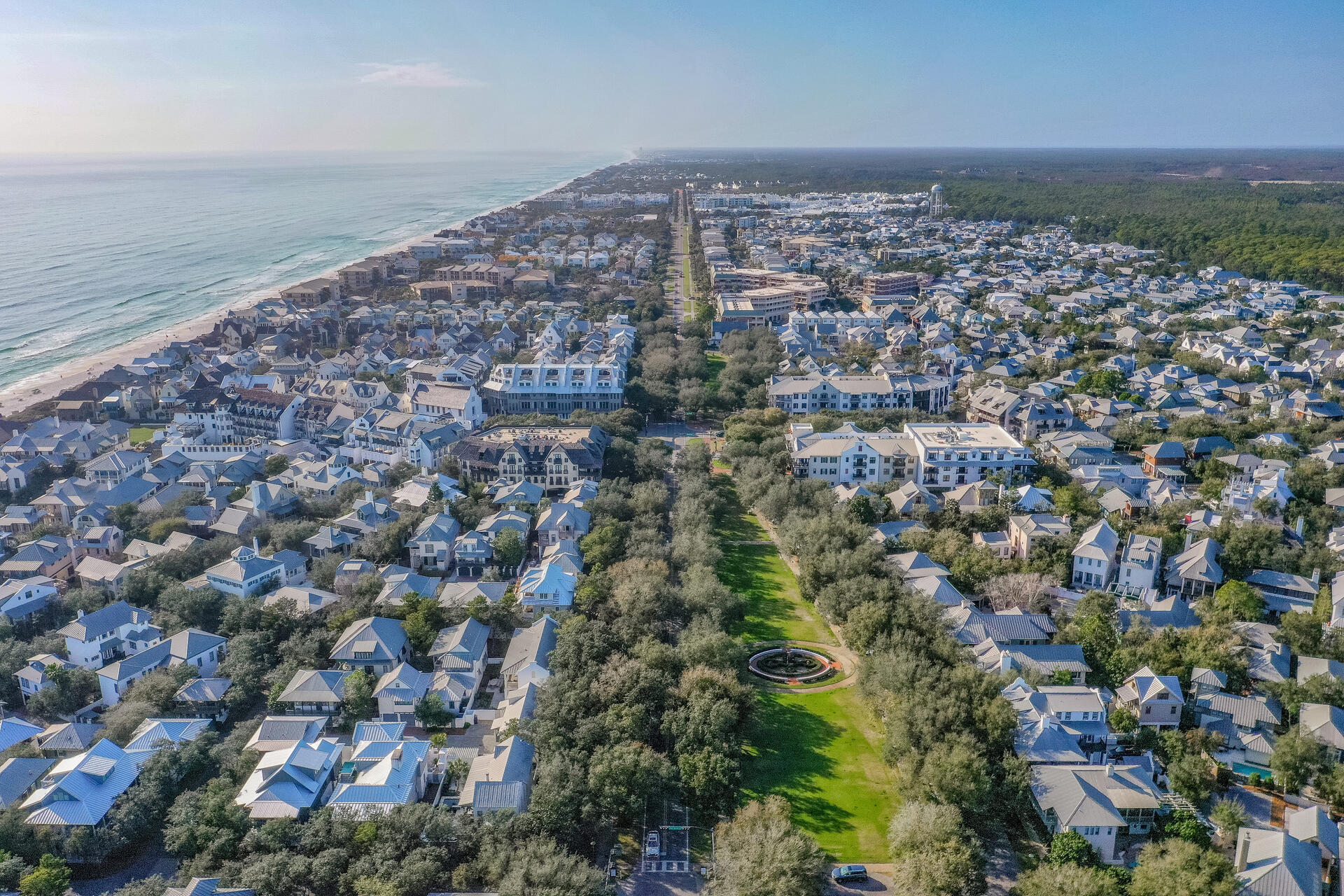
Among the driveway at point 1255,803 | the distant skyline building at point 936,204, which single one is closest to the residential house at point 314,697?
the driveway at point 1255,803

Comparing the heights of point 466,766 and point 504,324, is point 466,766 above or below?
below

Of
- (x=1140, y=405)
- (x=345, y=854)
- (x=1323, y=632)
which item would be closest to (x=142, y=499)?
(x=345, y=854)

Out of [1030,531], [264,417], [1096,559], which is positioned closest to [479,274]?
[264,417]

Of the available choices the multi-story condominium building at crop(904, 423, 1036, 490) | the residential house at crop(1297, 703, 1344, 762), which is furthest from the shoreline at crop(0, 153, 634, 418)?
the residential house at crop(1297, 703, 1344, 762)

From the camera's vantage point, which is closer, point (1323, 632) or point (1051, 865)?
point (1051, 865)

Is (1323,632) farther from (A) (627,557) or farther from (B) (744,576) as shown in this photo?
(A) (627,557)

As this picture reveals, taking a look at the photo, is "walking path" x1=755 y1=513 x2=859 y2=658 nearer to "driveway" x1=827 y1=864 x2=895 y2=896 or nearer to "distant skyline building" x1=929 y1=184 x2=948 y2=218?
"driveway" x1=827 y1=864 x2=895 y2=896

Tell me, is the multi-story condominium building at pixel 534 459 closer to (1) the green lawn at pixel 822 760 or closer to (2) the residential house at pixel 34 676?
(1) the green lawn at pixel 822 760

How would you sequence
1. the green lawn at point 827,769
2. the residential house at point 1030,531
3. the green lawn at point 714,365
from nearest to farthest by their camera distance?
the green lawn at point 827,769 < the residential house at point 1030,531 < the green lawn at point 714,365
